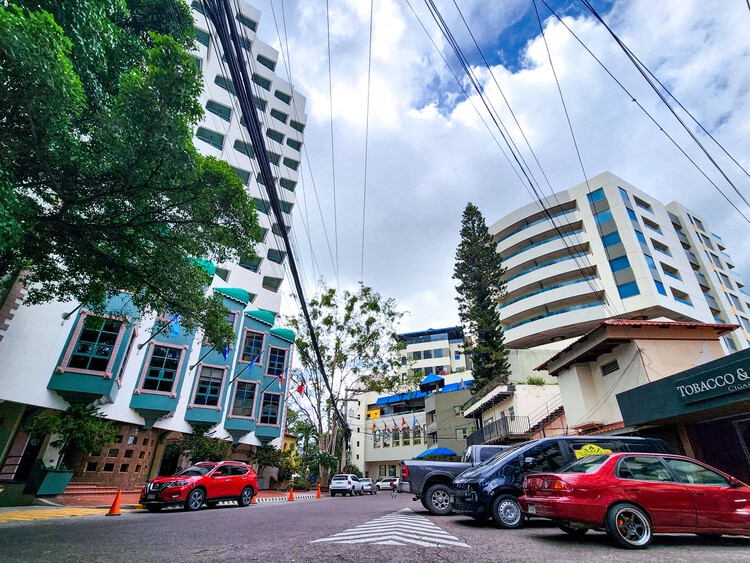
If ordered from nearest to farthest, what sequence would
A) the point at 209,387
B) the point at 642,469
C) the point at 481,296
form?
1. the point at 642,469
2. the point at 209,387
3. the point at 481,296

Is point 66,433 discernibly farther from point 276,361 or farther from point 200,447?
point 276,361

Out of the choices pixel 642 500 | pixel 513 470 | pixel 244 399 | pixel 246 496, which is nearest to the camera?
pixel 642 500

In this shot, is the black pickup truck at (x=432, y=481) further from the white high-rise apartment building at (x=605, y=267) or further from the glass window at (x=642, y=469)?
the white high-rise apartment building at (x=605, y=267)

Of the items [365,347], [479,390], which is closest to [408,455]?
[479,390]

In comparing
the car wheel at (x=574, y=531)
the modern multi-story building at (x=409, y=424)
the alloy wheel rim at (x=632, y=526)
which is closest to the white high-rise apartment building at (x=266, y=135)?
the modern multi-story building at (x=409, y=424)

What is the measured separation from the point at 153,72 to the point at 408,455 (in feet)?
158

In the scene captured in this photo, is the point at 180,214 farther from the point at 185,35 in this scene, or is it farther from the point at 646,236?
the point at 646,236

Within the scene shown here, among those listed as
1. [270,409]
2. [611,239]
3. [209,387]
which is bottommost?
[270,409]

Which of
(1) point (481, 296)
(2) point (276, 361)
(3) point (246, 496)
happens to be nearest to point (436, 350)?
(1) point (481, 296)

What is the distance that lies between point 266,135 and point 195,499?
3860 centimetres

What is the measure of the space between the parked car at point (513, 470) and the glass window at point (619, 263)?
110ft

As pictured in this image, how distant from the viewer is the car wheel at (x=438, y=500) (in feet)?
31.8

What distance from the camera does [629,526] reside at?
5.13 m

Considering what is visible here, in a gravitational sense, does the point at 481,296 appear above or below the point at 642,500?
above
